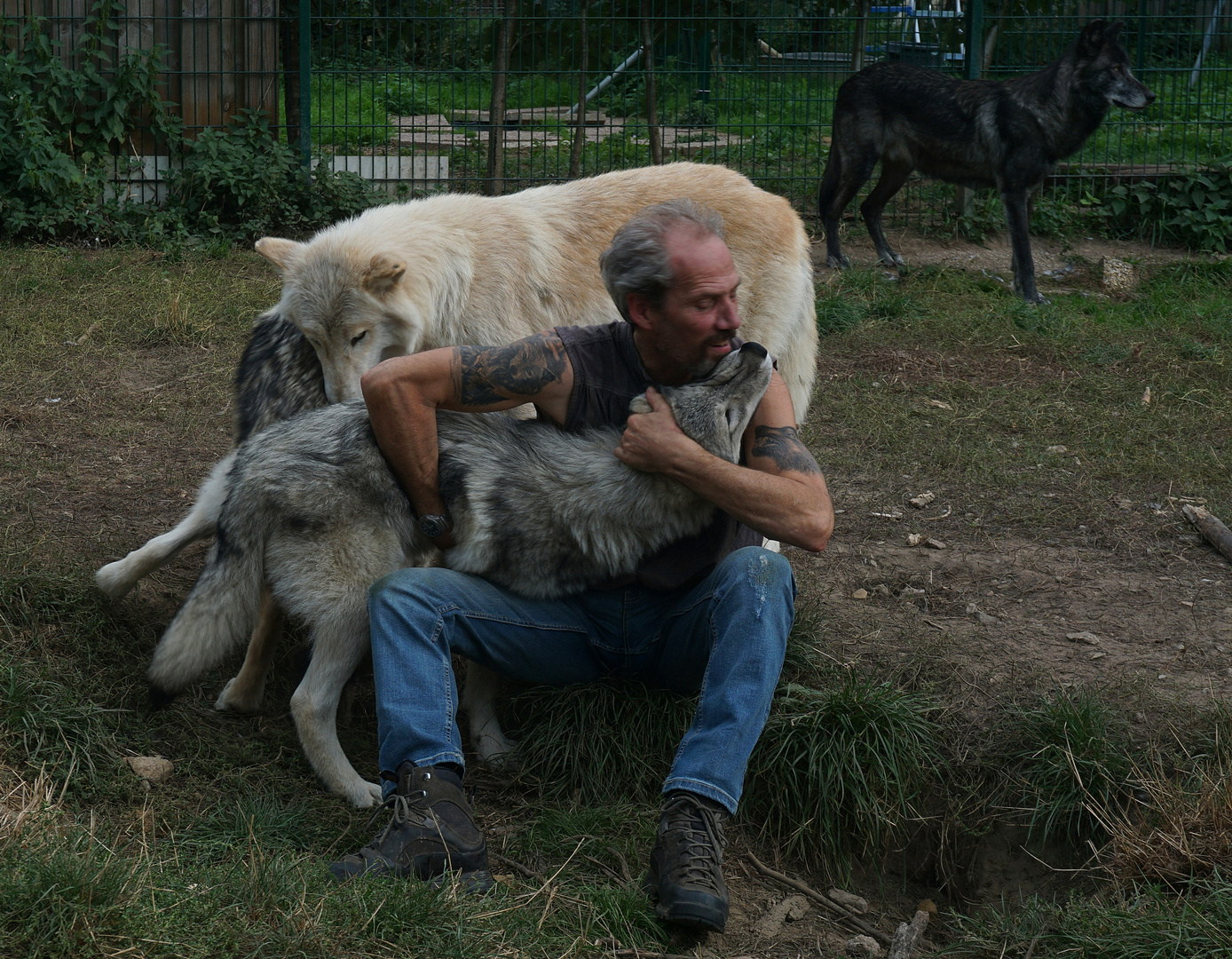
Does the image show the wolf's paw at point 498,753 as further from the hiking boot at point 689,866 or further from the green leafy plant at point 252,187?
the green leafy plant at point 252,187

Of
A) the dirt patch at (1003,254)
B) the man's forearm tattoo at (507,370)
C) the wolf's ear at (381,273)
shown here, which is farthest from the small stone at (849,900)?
the dirt patch at (1003,254)

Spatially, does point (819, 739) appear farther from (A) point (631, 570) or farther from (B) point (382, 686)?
(B) point (382, 686)

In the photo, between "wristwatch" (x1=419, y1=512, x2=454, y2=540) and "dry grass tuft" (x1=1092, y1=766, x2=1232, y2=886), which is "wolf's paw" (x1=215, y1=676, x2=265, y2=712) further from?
"dry grass tuft" (x1=1092, y1=766, x2=1232, y2=886)

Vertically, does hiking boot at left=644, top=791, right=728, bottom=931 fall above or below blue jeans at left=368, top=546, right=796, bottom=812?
below

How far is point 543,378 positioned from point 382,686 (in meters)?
0.99

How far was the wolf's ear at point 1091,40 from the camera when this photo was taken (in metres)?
8.71

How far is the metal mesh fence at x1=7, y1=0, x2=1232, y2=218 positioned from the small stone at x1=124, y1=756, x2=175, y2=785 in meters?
7.11

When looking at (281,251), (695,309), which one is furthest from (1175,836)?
(281,251)

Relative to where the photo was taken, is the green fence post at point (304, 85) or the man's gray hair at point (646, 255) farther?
the green fence post at point (304, 85)

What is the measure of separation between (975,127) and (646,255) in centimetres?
705

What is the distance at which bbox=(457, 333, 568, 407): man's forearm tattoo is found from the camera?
306 centimetres

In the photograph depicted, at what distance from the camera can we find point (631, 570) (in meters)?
3.12

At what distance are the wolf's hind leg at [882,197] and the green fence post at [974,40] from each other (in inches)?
51.8

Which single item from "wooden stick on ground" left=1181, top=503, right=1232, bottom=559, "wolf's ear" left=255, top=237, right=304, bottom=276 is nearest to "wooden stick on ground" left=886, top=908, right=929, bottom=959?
"wooden stick on ground" left=1181, top=503, right=1232, bottom=559
